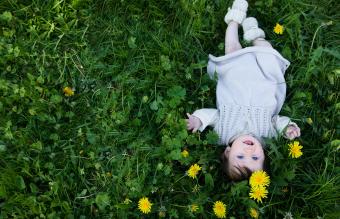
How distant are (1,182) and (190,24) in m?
1.68

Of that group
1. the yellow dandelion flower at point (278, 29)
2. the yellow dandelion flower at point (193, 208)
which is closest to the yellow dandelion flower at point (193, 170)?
the yellow dandelion flower at point (193, 208)

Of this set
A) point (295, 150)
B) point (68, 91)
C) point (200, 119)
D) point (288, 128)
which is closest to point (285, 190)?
point (295, 150)

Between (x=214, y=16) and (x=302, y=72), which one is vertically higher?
(x=214, y=16)

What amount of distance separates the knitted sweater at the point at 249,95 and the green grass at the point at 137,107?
11 centimetres

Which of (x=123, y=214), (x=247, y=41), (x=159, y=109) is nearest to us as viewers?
(x=123, y=214)

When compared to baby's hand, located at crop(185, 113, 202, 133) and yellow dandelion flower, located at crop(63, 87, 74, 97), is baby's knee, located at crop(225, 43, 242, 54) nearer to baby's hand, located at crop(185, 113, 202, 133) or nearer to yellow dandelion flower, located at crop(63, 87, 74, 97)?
baby's hand, located at crop(185, 113, 202, 133)

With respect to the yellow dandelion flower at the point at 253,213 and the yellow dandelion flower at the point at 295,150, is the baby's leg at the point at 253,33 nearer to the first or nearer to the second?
the yellow dandelion flower at the point at 295,150

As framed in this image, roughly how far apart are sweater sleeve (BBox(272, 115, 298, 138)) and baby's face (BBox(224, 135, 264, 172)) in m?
0.21

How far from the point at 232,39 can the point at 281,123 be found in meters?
0.70

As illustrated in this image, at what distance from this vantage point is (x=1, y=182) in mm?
2705

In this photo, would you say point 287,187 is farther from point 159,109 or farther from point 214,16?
point 214,16

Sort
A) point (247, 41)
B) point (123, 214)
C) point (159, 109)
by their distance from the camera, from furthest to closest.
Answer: point (247, 41)
point (159, 109)
point (123, 214)

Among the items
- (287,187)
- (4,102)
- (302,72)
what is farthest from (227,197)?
(4,102)

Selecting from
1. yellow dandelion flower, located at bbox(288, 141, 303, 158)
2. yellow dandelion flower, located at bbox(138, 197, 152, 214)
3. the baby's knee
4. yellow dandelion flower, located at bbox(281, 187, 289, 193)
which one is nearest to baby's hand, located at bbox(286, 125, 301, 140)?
yellow dandelion flower, located at bbox(288, 141, 303, 158)
